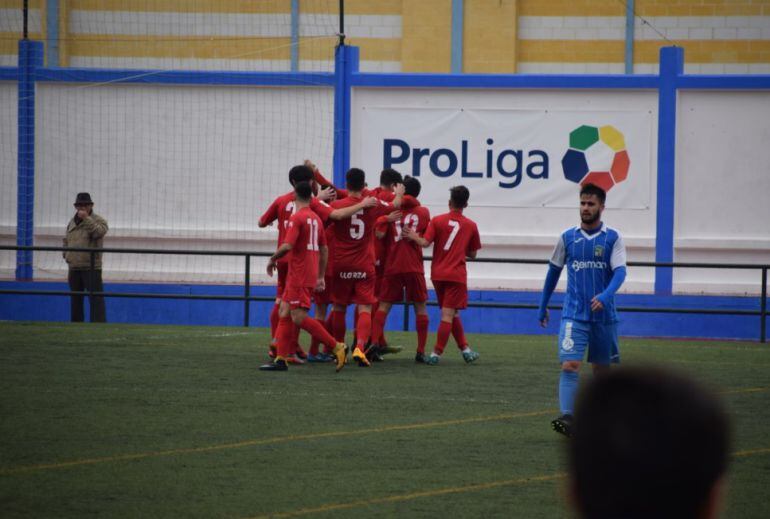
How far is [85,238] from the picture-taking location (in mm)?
18531

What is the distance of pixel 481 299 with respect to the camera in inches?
750

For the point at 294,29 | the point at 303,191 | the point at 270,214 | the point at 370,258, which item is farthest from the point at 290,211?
the point at 294,29

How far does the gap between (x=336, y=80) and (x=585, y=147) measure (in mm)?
4201

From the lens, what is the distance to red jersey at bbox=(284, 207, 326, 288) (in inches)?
453

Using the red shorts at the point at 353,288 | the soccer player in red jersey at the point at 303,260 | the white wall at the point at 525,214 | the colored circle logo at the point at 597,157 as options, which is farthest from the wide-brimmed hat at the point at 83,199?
the colored circle logo at the point at 597,157

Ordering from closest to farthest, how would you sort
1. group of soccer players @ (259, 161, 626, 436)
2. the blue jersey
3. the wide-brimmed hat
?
the blue jersey < group of soccer players @ (259, 161, 626, 436) < the wide-brimmed hat

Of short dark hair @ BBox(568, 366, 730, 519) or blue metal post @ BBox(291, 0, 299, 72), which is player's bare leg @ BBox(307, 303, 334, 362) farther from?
blue metal post @ BBox(291, 0, 299, 72)

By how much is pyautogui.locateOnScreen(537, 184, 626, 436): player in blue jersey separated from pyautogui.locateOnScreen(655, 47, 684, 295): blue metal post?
1103cm

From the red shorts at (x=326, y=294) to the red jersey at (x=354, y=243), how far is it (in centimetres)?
23

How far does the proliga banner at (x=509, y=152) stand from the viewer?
19688 millimetres

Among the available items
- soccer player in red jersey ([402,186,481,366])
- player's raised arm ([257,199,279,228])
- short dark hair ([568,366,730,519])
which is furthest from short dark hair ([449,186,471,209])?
short dark hair ([568,366,730,519])

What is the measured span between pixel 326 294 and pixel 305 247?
144 centimetres

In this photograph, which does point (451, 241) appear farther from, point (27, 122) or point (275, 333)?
point (27, 122)

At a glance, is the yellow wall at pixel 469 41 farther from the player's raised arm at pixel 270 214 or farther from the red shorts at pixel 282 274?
the red shorts at pixel 282 274
